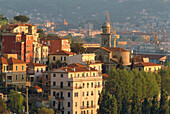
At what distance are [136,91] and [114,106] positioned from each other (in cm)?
1190

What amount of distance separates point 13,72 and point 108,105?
14.1 metres

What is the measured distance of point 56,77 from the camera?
72.4m

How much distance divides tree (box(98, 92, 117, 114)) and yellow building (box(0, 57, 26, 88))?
12.3 metres

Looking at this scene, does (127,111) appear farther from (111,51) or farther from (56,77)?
(111,51)

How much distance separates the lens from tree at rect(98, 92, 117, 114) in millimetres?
68062

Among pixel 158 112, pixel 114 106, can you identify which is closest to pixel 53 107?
pixel 114 106

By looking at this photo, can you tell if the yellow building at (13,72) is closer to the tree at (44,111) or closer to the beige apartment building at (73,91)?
the beige apartment building at (73,91)

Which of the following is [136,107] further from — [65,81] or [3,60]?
[3,60]

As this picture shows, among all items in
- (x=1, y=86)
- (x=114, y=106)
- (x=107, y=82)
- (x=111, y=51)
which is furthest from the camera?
(x=111, y=51)

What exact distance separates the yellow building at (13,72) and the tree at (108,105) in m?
12.3

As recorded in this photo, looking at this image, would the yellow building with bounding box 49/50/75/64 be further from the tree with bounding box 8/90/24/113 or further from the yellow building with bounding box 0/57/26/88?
the tree with bounding box 8/90/24/113

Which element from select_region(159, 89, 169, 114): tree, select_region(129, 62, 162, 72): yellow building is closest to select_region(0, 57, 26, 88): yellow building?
select_region(159, 89, 169, 114): tree

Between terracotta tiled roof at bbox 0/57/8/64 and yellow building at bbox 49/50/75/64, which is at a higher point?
terracotta tiled roof at bbox 0/57/8/64

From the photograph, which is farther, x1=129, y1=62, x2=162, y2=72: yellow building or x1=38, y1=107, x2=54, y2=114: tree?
x1=129, y1=62, x2=162, y2=72: yellow building
